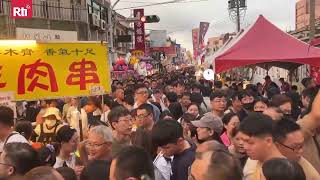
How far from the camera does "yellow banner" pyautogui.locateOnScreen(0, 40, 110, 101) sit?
737cm

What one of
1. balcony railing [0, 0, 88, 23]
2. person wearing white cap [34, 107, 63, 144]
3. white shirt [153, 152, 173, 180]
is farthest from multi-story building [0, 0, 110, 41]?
white shirt [153, 152, 173, 180]

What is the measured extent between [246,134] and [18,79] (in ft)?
15.1

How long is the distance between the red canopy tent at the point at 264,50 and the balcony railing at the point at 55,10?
16605 mm

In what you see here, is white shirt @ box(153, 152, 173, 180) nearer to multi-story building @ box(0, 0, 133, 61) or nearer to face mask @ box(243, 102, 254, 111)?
face mask @ box(243, 102, 254, 111)

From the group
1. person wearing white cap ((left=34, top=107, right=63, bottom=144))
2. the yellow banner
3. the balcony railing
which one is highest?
the balcony railing

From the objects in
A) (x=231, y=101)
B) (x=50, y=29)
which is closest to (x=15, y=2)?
(x=50, y=29)

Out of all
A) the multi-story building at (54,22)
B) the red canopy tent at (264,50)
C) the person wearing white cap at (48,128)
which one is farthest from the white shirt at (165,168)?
the multi-story building at (54,22)

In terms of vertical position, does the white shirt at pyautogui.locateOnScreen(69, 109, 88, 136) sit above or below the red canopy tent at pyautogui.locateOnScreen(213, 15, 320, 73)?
below

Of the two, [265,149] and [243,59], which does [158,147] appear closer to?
[265,149]

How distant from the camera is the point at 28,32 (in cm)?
2528

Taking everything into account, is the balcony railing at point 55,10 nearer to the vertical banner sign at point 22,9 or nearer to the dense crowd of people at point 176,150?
the vertical banner sign at point 22,9

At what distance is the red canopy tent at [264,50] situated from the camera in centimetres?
1068

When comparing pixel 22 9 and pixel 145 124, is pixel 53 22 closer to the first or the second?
pixel 22 9

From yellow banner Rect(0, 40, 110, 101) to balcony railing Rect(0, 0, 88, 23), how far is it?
1806cm
